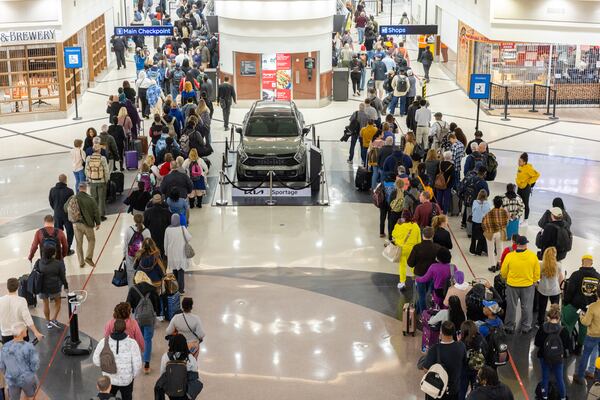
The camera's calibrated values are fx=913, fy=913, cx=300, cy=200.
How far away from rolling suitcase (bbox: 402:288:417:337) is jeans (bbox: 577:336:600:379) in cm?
231

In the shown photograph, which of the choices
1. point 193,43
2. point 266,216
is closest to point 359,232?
point 266,216

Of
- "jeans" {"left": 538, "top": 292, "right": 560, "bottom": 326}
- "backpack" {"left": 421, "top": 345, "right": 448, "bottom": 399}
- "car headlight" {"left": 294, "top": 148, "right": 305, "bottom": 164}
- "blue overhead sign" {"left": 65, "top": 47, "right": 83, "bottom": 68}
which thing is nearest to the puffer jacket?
"backpack" {"left": 421, "top": 345, "right": 448, "bottom": 399}

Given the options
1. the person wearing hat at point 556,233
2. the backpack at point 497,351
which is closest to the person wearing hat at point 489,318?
the backpack at point 497,351

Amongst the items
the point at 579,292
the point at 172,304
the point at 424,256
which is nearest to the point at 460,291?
the point at 424,256

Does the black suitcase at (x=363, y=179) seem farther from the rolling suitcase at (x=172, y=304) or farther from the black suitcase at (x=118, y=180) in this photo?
the rolling suitcase at (x=172, y=304)

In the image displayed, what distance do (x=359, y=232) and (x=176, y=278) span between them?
448cm

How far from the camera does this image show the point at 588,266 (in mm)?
11750

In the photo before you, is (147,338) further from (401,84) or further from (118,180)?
(401,84)

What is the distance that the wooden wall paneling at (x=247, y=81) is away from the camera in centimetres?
2939

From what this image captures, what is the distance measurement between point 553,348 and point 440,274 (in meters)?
1.97

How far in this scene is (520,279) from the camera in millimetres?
12328

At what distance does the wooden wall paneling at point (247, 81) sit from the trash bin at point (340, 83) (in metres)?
2.69

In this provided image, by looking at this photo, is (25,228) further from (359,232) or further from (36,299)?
(359,232)

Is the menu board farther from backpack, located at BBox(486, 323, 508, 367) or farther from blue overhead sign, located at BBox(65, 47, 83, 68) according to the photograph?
backpack, located at BBox(486, 323, 508, 367)
